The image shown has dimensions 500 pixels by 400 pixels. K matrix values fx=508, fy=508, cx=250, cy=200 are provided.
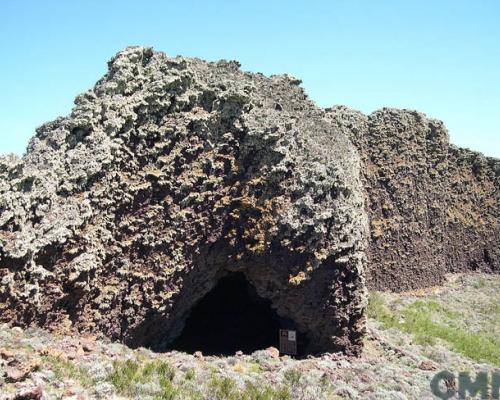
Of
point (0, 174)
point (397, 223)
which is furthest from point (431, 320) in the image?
point (0, 174)

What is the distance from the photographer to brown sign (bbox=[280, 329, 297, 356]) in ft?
48.6

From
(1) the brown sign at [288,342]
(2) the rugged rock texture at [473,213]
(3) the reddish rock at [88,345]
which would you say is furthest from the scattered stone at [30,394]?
(2) the rugged rock texture at [473,213]

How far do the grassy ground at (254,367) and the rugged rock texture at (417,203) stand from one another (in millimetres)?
4693

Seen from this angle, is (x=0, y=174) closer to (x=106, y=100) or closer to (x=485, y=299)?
(x=106, y=100)

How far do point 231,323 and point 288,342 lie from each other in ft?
11.1

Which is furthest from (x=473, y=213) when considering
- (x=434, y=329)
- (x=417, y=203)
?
(x=434, y=329)

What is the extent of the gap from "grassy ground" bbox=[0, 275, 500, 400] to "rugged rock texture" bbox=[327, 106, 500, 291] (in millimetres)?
4693

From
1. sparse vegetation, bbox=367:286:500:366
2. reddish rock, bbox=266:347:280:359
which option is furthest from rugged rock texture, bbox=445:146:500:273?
reddish rock, bbox=266:347:280:359

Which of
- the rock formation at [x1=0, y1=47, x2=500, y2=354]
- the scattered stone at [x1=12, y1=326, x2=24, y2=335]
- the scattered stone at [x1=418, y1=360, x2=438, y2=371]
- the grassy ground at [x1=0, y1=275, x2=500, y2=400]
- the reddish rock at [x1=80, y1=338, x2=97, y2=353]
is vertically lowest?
the scattered stone at [x1=418, y1=360, x2=438, y2=371]

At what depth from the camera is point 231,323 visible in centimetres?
1781

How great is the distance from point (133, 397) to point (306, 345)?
282 inches

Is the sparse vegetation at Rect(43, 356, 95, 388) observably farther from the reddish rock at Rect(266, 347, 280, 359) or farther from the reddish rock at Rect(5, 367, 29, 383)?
the reddish rock at Rect(266, 347, 280, 359)

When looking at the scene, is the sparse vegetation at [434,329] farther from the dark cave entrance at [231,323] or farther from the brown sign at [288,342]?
the brown sign at [288,342]

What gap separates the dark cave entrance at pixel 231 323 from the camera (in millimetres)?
16052
